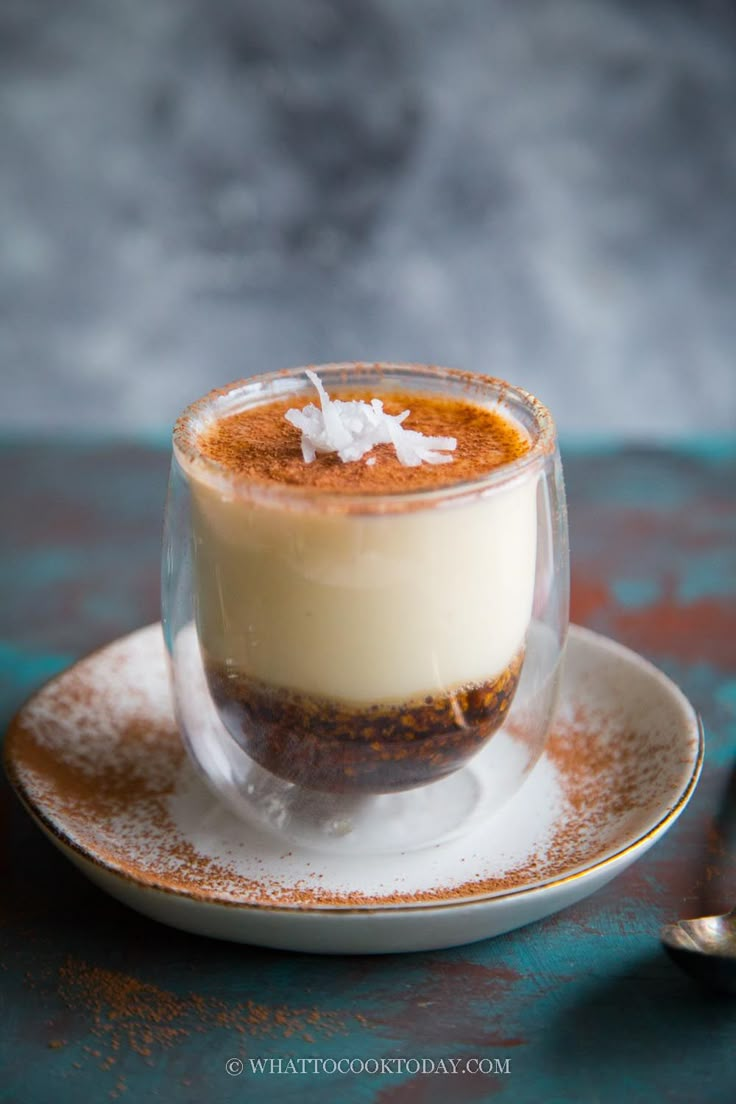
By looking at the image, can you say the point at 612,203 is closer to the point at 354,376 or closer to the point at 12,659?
the point at 354,376

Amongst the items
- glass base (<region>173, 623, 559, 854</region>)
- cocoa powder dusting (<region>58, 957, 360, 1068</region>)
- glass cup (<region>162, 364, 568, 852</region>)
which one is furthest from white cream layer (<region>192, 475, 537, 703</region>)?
cocoa powder dusting (<region>58, 957, 360, 1068</region>)

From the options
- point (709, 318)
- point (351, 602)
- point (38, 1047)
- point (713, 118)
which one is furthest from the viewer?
point (709, 318)

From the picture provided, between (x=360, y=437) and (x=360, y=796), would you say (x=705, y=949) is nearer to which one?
(x=360, y=796)

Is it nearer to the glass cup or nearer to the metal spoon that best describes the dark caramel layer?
the glass cup

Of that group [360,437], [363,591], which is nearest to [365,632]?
[363,591]

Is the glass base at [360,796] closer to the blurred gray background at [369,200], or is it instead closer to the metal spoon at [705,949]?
the metal spoon at [705,949]

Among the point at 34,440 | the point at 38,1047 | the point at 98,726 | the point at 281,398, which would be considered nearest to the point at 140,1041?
the point at 38,1047
